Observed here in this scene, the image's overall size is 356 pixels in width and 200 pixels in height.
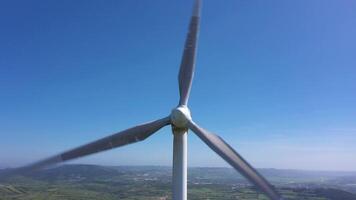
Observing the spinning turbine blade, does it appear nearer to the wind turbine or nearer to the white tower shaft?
the wind turbine

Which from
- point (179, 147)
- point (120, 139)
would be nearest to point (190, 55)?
point (179, 147)

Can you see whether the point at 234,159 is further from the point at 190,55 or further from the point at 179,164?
the point at 190,55

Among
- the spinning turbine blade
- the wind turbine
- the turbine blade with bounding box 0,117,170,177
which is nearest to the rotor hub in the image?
the wind turbine

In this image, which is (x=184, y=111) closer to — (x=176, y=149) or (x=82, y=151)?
(x=176, y=149)

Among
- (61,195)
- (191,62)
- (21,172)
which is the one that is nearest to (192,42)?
(191,62)

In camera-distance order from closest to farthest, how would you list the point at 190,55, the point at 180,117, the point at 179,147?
the point at 180,117 → the point at 179,147 → the point at 190,55

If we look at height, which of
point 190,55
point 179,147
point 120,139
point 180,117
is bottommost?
point 179,147
